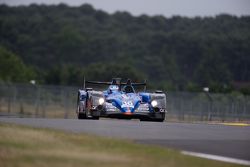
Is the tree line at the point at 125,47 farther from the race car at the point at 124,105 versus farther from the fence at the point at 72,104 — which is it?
the race car at the point at 124,105

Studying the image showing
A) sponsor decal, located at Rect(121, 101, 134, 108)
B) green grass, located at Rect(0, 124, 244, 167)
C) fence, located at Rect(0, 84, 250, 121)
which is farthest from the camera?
fence, located at Rect(0, 84, 250, 121)

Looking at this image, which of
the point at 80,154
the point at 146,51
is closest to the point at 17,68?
the point at 146,51

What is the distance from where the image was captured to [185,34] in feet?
361

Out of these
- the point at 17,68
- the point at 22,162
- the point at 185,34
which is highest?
the point at 185,34

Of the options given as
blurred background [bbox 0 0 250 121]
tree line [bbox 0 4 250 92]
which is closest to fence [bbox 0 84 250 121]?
blurred background [bbox 0 0 250 121]

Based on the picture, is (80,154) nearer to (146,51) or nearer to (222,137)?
(222,137)

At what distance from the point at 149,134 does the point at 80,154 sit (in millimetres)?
4676

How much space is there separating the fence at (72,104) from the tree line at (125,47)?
1254 inches

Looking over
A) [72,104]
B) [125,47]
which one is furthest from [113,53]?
[72,104]

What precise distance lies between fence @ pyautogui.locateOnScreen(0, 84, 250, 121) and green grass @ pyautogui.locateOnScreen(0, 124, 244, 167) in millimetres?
19601

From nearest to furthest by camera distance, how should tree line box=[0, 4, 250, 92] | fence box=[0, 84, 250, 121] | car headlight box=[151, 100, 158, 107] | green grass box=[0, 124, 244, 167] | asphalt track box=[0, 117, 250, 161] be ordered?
green grass box=[0, 124, 244, 167]
asphalt track box=[0, 117, 250, 161]
car headlight box=[151, 100, 158, 107]
fence box=[0, 84, 250, 121]
tree line box=[0, 4, 250, 92]

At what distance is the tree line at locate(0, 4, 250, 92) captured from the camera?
3223 inches

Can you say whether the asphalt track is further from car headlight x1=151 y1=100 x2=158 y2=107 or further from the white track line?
car headlight x1=151 y1=100 x2=158 y2=107

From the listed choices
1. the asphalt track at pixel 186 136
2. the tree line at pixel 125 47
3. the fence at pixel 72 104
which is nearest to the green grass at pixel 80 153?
the asphalt track at pixel 186 136
